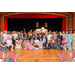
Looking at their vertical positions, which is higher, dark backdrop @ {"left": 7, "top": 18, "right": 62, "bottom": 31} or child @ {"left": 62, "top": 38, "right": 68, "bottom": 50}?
dark backdrop @ {"left": 7, "top": 18, "right": 62, "bottom": 31}

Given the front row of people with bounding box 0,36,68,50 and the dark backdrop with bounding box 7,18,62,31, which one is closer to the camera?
the front row of people with bounding box 0,36,68,50

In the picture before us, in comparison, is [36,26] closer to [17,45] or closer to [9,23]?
[9,23]

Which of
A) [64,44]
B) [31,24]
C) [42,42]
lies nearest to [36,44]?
[42,42]

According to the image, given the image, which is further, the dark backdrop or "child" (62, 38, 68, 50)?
the dark backdrop

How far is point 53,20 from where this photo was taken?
15805 mm

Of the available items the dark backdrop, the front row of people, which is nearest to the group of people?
the front row of people

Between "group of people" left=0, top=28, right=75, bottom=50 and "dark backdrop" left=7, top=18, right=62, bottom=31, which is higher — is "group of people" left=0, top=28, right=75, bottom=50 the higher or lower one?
the lower one

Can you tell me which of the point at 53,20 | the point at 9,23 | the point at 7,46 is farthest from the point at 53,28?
the point at 7,46

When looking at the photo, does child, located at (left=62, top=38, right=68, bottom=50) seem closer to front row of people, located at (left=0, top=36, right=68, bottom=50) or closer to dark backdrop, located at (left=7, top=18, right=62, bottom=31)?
front row of people, located at (left=0, top=36, right=68, bottom=50)

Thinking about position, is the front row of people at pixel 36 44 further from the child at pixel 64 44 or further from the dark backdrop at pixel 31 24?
the dark backdrop at pixel 31 24

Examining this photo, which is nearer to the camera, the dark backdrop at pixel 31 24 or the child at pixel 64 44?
the child at pixel 64 44

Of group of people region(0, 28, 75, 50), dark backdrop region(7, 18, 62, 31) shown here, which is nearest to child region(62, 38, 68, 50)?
group of people region(0, 28, 75, 50)

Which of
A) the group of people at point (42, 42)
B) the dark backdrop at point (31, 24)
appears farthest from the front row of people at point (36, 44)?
the dark backdrop at point (31, 24)

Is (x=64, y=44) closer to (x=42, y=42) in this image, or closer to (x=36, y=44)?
(x=42, y=42)
